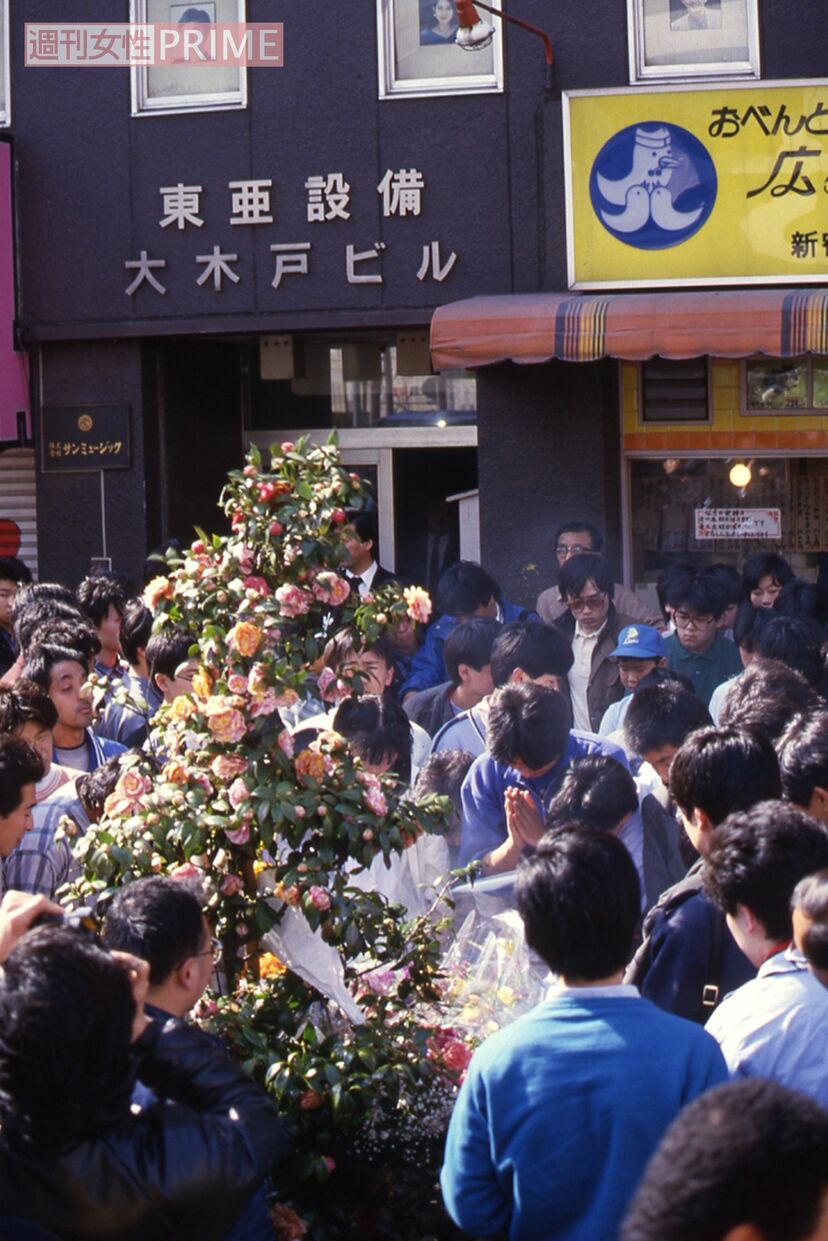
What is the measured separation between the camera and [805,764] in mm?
4273

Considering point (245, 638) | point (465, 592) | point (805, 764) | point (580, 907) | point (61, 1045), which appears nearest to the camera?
point (61, 1045)

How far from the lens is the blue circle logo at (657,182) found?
997 centimetres

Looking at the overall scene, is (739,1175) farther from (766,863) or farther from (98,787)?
(98,787)

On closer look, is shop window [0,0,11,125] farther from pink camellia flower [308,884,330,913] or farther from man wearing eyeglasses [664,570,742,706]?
pink camellia flower [308,884,330,913]

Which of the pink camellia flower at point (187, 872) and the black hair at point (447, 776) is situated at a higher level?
the pink camellia flower at point (187, 872)

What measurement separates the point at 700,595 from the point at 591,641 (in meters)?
0.59

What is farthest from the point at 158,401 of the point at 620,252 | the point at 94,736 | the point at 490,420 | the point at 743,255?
the point at 94,736

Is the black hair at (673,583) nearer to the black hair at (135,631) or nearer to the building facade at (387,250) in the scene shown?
the black hair at (135,631)

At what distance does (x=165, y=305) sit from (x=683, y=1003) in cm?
827

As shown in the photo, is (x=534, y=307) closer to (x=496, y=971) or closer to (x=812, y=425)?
(x=812, y=425)

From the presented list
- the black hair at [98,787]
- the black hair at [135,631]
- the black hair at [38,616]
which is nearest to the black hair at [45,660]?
the black hair at [38,616]

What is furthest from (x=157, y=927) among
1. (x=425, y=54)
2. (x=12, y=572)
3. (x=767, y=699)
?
(x=425, y=54)

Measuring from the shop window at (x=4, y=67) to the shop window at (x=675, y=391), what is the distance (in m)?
4.76

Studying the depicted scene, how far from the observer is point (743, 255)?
9922mm
